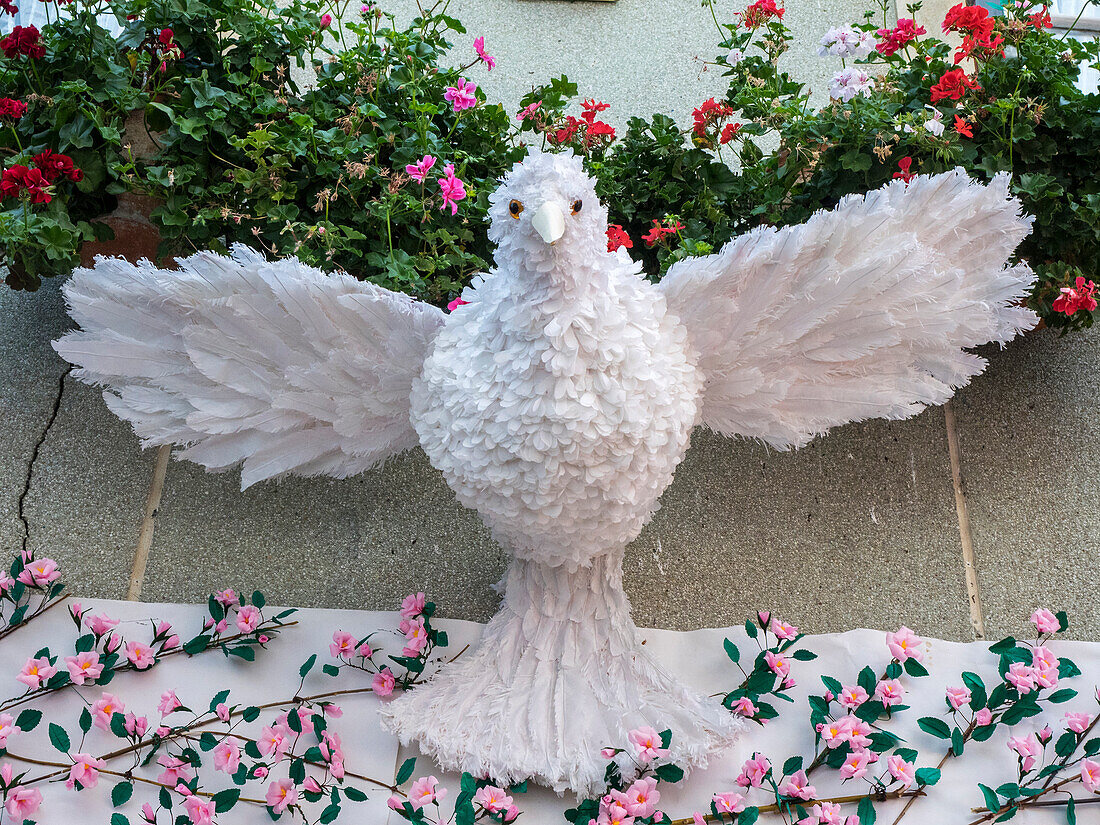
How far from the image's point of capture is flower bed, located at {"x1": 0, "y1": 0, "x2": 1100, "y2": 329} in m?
1.28

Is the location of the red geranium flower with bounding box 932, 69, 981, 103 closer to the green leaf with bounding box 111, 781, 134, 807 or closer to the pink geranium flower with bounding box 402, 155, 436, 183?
the pink geranium flower with bounding box 402, 155, 436, 183

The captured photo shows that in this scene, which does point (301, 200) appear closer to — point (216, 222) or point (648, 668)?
point (216, 222)

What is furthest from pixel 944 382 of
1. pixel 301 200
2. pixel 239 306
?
pixel 301 200

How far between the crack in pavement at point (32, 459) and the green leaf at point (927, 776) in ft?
3.62

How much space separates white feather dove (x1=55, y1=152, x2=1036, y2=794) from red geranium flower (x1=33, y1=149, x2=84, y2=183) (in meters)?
0.28

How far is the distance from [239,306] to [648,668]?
23.2 inches

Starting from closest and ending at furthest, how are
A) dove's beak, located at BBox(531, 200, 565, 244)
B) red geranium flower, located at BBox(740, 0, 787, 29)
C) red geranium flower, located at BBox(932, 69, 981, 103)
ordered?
dove's beak, located at BBox(531, 200, 565, 244) → red geranium flower, located at BBox(932, 69, 981, 103) → red geranium flower, located at BBox(740, 0, 787, 29)

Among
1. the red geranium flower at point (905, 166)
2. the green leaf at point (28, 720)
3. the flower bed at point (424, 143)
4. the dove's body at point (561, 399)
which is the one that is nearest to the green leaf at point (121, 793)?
the green leaf at point (28, 720)

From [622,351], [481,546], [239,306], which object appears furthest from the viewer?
[481,546]

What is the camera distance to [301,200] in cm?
138

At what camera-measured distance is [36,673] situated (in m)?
1.14

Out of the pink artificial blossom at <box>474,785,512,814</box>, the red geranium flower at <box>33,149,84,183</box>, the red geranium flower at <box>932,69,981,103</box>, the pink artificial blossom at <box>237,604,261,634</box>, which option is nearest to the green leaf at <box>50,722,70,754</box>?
the pink artificial blossom at <box>237,604,261,634</box>

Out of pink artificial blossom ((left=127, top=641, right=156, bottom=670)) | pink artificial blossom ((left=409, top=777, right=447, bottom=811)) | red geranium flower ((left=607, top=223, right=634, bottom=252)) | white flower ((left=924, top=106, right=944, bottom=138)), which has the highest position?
white flower ((left=924, top=106, right=944, bottom=138))

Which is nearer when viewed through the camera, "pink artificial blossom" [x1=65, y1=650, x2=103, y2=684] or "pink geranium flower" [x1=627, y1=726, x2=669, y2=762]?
"pink geranium flower" [x1=627, y1=726, x2=669, y2=762]
